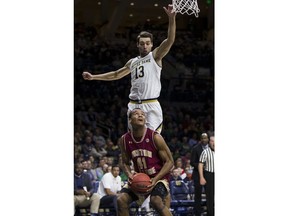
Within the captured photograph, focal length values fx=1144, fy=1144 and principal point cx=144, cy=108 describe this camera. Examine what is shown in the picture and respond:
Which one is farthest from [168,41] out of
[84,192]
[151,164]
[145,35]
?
[84,192]

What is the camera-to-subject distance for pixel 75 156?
43.2 feet

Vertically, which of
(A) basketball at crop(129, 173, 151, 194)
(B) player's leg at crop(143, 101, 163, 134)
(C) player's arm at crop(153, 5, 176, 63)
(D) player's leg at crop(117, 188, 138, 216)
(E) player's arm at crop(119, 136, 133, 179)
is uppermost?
(C) player's arm at crop(153, 5, 176, 63)

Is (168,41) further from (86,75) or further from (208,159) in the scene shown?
(208,159)

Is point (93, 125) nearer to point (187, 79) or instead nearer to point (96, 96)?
point (96, 96)

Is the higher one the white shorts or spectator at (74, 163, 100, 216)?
the white shorts

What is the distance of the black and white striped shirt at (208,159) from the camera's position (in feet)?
43.9

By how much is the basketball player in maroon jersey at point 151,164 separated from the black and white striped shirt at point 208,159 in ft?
1.85

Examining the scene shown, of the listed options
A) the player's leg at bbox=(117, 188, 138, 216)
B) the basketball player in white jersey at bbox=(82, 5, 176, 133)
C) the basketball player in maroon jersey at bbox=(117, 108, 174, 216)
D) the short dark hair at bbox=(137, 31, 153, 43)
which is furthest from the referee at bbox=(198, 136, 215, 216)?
the short dark hair at bbox=(137, 31, 153, 43)

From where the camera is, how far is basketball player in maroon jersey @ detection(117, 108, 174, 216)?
42.3 feet

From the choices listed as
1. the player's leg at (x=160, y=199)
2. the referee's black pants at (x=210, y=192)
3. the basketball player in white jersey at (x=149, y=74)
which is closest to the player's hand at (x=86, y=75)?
the basketball player in white jersey at (x=149, y=74)

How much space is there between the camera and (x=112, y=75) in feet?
43.5

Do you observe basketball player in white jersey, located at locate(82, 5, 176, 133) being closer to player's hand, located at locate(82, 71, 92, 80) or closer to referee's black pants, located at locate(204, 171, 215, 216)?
player's hand, located at locate(82, 71, 92, 80)

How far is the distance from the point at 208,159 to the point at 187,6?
5.91 ft
